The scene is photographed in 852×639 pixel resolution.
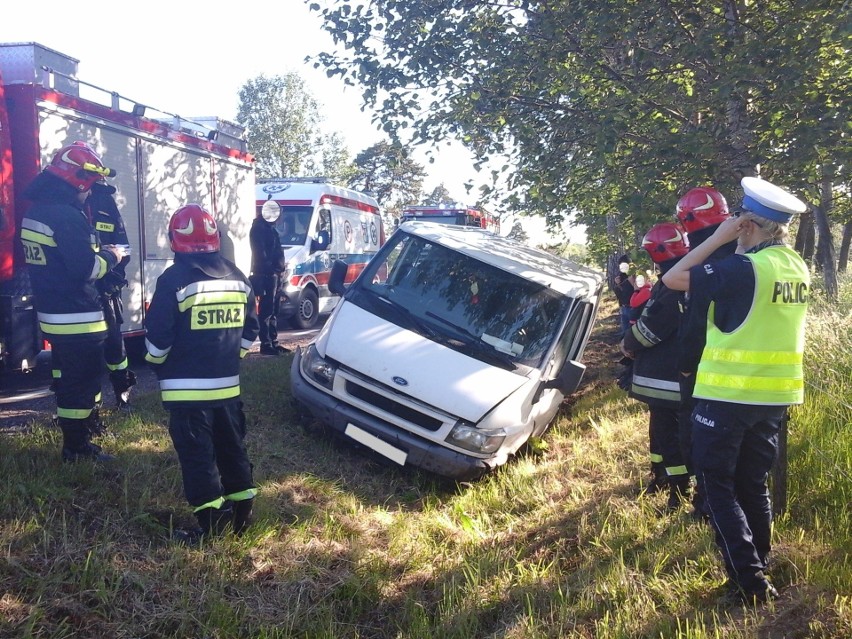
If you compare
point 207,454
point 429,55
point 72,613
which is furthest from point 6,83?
point 72,613

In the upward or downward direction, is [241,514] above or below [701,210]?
below

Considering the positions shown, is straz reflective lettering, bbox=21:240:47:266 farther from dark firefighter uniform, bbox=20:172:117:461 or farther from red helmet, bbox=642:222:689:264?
red helmet, bbox=642:222:689:264

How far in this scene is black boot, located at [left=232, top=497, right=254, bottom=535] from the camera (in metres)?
4.14

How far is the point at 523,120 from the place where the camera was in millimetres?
6945

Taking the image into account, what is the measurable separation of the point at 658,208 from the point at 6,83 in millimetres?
5794

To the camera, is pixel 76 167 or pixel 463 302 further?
pixel 463 302

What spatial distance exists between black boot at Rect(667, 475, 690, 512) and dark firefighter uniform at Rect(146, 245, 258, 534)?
273cm

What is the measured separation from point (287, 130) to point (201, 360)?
3440cm

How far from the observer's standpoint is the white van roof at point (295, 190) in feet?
39.5

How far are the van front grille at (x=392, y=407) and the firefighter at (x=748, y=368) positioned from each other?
226 centimetres

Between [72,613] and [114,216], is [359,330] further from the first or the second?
[72,613]

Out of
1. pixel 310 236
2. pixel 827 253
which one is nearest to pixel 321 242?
pixel 310 236

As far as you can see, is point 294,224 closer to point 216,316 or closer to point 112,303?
point 112,303

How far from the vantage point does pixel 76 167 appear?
15.9ft
